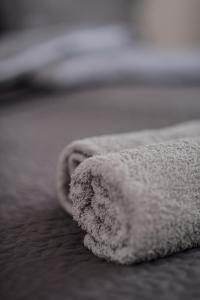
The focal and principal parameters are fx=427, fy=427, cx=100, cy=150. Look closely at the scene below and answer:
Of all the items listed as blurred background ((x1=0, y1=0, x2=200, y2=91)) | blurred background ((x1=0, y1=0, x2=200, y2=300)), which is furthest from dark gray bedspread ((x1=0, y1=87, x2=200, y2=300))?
blurred background ((x1=0, y1=0, x2=200, y2=91))

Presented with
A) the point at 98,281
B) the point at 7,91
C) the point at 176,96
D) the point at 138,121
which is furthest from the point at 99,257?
the point at 7,91

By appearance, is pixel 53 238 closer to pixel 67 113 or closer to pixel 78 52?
pixel 67 113

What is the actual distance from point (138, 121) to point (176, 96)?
0.31m

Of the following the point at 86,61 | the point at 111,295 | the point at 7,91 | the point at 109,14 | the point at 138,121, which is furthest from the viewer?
the point at 109,14

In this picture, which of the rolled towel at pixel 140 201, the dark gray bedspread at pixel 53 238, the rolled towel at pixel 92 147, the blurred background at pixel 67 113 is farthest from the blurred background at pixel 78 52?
the rolled towel at pixel 140 201

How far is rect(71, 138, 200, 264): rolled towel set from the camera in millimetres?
346

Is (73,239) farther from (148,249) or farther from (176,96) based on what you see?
(176,96)

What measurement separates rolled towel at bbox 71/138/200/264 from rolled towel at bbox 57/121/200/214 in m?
0.07

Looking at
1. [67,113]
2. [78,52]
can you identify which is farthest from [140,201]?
[78,52]

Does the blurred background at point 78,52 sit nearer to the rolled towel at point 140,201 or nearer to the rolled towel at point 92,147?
the rolled towel at point 92,147

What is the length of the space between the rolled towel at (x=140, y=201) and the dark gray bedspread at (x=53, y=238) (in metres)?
0.02

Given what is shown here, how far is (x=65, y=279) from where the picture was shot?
0.36 meters

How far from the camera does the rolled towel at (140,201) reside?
1.14 ft

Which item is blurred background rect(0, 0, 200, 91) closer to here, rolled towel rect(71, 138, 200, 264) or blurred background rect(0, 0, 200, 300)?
blurred background rect(0, 0, 200, 300)
